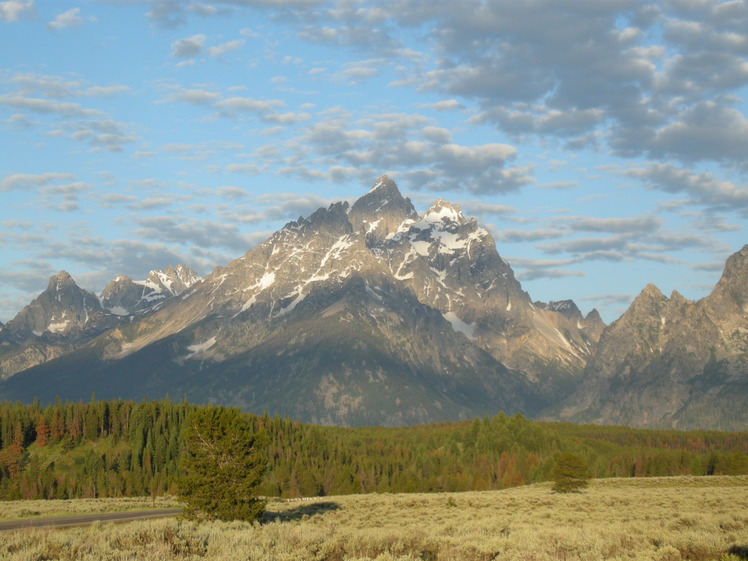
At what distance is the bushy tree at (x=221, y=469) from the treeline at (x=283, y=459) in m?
72.2

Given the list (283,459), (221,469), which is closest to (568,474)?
(221,469)

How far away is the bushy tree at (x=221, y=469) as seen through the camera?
46.1 meters

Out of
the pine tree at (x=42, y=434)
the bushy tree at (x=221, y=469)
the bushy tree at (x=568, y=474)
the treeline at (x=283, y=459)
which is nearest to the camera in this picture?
the bushy tree at (x=221, y=469)

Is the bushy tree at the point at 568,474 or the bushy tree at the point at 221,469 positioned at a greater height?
the bushy tree at the point at 221,469

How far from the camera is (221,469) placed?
154ft

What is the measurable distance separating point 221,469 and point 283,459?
123 meters

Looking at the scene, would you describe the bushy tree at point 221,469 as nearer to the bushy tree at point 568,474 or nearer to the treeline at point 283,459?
the bushy tree at point 568,474

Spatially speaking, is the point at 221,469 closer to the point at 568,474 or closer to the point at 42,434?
the point at 568,474

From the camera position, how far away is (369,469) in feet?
534

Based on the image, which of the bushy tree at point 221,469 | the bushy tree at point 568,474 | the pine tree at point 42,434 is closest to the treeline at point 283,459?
the pine tree at point 42,434

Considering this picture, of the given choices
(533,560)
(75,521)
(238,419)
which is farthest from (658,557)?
(75,521)

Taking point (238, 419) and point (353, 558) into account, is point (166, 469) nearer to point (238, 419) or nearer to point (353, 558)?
point (238, 419)

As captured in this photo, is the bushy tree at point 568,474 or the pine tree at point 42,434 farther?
the pine tree at point 42,434

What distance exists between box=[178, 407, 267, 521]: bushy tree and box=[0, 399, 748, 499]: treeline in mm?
72177
